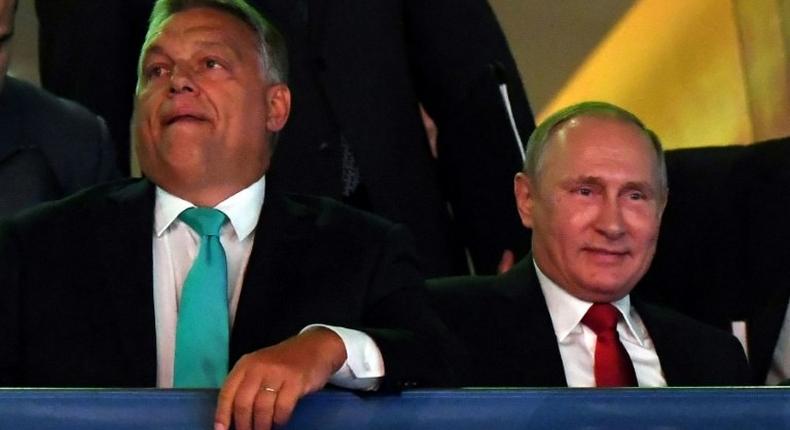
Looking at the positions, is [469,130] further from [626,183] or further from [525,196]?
[626,183]

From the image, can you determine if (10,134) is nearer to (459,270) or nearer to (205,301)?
(205,301)

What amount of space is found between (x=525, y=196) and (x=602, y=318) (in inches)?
9.9

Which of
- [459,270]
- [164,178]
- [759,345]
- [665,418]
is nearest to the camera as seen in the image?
[665,418]

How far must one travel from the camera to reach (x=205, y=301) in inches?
84.6

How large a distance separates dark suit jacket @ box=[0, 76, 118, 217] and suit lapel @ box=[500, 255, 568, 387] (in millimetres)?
643

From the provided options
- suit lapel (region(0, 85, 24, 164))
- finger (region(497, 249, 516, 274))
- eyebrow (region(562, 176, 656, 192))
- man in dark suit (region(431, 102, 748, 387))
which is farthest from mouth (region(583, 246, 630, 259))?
suit lapel (region(0, 85, 24, 164))

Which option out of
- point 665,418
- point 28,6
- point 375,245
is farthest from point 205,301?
point 28,6

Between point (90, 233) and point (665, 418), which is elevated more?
point (90, 233)

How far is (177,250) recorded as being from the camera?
2234mm

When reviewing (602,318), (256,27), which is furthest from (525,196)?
(256,27)

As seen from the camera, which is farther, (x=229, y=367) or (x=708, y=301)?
(x=708, y=301)

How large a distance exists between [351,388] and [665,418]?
350mm

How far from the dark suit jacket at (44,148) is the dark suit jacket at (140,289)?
36 centimetres

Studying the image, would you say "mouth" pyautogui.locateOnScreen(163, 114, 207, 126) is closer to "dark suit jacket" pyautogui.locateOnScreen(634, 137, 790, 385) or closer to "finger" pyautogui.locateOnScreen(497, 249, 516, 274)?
"finger" pyautogui.locateOnScreen(497, 249, 516, 274)
